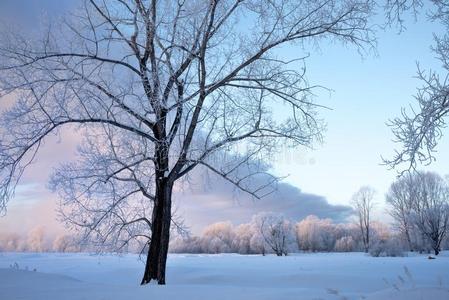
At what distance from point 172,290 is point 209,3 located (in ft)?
19.7

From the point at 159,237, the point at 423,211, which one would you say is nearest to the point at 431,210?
the point at 423,211

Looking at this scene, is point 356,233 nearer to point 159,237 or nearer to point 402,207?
point 402,207

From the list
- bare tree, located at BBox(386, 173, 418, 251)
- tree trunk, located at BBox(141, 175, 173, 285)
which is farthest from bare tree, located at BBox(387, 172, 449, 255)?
tree trunk, located at BBox(141, 175, 173, 285)

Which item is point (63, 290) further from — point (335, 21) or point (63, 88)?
point (335, 21)

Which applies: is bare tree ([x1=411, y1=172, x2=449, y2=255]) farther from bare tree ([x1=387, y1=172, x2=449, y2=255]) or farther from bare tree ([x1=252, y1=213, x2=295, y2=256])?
bare tree ([x1=252, y1=213, x2=295, y2=256])

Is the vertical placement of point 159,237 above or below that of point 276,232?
below

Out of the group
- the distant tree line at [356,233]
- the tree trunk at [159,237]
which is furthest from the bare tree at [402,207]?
the tree trunk at [159,237]

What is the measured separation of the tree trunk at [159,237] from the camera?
8.48 metres

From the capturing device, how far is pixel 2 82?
818cm

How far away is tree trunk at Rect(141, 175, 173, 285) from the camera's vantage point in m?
8.48

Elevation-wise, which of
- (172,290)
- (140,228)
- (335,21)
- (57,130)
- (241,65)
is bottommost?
(172,290)

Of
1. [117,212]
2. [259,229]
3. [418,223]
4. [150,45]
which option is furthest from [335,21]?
[259,229]

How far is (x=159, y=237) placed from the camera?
28.5ft

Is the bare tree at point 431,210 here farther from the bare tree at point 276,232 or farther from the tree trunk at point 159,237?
the tree trunk at point 159,237
